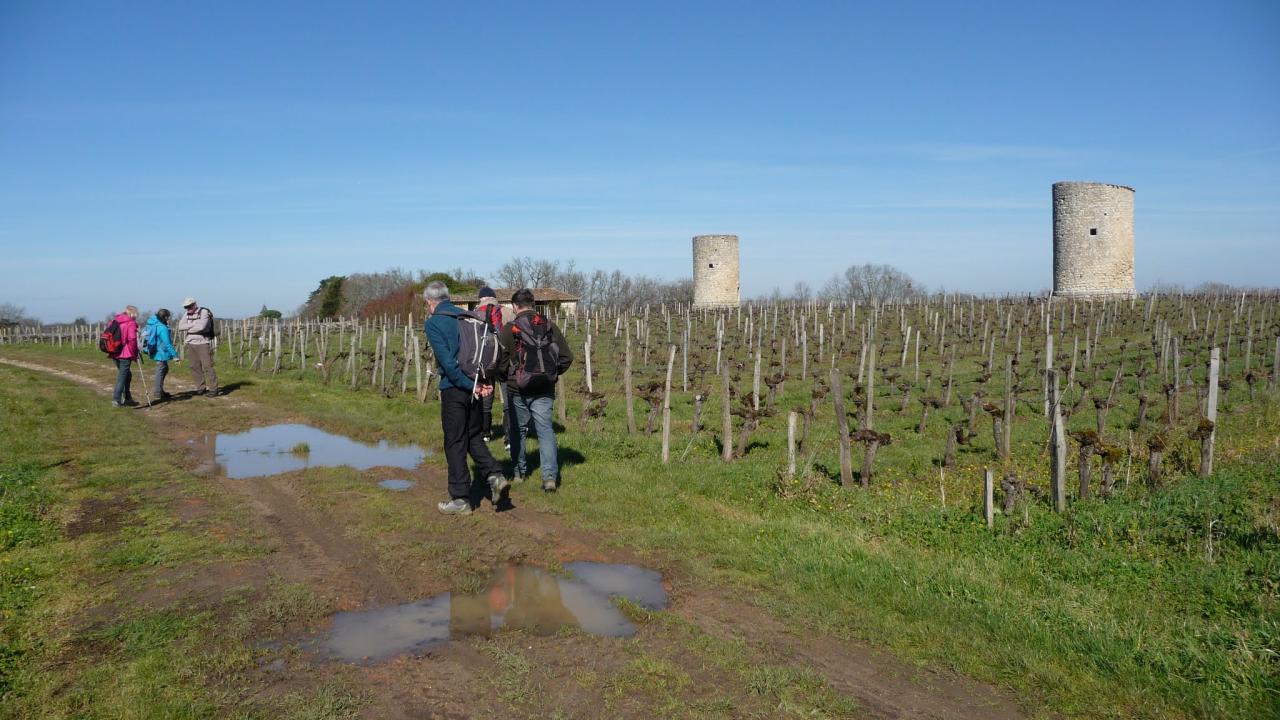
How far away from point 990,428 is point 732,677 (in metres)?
10.5

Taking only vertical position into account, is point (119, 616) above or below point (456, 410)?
below

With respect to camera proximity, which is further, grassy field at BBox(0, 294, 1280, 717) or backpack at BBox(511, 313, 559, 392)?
backpack at BBox(511, 313, 559, 392)

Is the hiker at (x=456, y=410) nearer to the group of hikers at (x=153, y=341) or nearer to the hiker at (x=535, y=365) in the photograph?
the hiker at (x=535, y=365)

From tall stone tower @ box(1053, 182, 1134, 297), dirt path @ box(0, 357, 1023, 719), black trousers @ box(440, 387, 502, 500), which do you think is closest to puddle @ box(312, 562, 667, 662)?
dirt path @ box(0, 357, 1023, 719)

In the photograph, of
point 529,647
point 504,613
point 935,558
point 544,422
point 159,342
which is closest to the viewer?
point 529,647

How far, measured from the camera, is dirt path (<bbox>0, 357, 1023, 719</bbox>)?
3902mm

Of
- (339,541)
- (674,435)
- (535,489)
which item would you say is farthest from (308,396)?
(339,541)

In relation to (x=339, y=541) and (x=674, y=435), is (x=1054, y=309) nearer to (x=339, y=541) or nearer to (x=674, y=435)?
(x=674, y=435)

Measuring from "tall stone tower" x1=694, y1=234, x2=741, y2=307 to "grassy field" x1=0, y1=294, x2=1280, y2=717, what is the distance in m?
39.3

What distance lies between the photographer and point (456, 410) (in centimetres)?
743

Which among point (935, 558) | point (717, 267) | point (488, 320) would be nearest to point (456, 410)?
point (488, 320)

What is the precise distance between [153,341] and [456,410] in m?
10.4

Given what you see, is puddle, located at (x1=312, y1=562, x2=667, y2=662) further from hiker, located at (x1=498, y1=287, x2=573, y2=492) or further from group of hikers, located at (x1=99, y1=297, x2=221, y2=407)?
group of hikers, located at (x1=99, y1=297, x2=221, y2=407)

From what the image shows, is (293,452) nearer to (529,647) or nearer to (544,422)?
(544,422)
